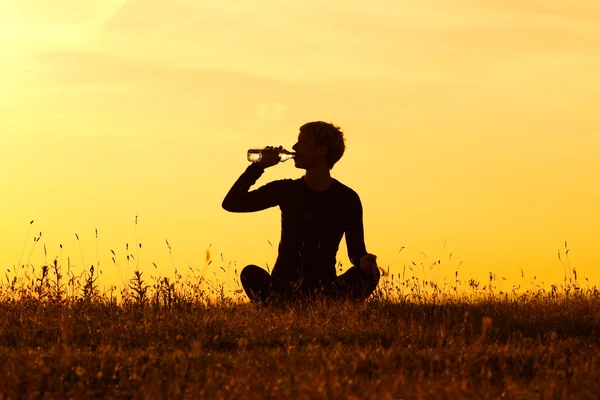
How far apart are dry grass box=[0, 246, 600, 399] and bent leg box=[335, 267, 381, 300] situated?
179 millimetres

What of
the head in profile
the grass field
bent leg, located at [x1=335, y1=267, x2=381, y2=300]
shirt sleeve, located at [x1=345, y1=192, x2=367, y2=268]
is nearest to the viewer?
the grass field

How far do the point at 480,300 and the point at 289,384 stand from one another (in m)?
6.36

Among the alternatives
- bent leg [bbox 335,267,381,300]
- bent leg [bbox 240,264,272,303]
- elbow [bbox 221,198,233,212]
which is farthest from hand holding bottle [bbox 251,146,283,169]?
bent leg [bbox 335,267,381,300]

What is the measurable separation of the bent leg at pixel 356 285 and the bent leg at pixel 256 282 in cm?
85

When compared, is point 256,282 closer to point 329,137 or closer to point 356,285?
point 356,285

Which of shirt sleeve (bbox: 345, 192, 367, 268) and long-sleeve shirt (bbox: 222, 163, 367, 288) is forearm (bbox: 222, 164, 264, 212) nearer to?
long-sleeve shirt (bbox: 222, 163, 367, 288)

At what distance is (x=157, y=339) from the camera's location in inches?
333

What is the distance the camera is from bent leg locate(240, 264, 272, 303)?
35.7 ft

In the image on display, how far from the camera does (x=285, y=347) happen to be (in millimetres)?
8047

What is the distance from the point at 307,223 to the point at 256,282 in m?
0.92

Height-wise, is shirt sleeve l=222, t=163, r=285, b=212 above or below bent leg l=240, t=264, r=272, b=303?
above

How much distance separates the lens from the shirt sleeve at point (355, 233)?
11.2 meters

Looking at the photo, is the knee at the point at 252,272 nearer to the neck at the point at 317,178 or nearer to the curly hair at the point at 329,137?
the neck at the point at 317,178

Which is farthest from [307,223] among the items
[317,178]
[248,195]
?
[248,195]
